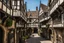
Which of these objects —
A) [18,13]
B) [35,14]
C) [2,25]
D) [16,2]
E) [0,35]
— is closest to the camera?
[2,25]

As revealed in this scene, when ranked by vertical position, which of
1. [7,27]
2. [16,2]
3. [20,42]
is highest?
[16,2]

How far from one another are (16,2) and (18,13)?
3070 millimetres

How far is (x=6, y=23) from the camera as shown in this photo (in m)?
15.7

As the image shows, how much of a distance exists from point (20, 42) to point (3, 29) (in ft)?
50.1

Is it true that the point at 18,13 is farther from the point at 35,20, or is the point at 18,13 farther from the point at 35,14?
the point at 35,14

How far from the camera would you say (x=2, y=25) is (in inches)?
595

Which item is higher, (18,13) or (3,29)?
(18,13)

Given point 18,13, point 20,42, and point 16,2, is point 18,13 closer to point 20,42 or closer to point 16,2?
point 16,2

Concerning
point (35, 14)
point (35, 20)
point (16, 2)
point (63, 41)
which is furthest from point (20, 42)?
point (35, 14)

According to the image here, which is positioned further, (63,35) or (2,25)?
(63,35)

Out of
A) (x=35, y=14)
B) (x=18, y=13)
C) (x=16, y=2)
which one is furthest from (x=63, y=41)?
(x=35, y=14)

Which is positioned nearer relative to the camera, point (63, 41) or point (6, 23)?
point (6, 23)

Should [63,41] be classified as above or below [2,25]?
below

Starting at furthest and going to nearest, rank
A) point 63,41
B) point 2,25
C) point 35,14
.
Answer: point 35,14 < point 63,41 < point 2,25
